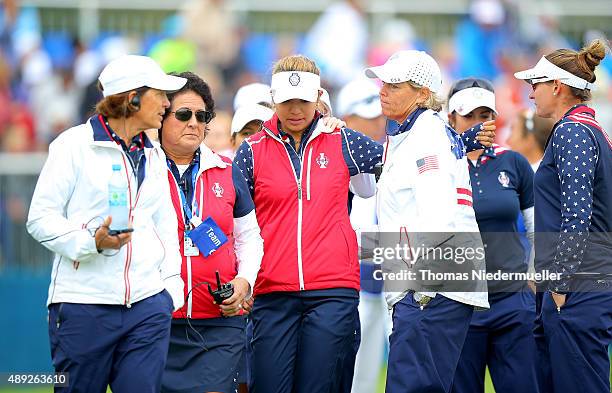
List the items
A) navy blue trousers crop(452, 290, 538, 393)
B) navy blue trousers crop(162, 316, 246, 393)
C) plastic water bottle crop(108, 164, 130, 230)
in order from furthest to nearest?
navy blue trousers crop(452, 290, 538, 393) < navy blue trousers crop(162, 316, 246, 393) < plastic water bottle crop(108, 164, 130, 230)

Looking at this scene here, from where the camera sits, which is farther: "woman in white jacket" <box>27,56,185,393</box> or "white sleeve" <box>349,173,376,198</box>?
"white sleeve" <box>349,173,376,198</box>

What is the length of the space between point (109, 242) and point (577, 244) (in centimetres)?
279

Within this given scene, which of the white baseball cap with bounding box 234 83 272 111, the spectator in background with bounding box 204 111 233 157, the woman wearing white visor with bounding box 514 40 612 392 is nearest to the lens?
the woman wearing white visor with bounding box 514 40 612 392

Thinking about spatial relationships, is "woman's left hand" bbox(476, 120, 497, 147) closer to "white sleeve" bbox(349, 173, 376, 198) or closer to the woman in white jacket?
"white sleeve" bbox(349, 173, 376, 198)

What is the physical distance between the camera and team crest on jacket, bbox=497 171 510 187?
8.53 meters

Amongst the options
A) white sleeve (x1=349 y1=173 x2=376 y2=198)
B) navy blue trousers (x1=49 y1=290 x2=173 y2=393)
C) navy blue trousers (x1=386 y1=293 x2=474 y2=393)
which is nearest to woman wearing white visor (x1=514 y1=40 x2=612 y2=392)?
navy blue trousers (x1=386 y1=293 x2=474 y2=393)

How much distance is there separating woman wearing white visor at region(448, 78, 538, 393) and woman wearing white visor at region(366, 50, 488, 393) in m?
1.26

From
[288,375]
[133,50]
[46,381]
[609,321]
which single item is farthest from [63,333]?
[133,50]

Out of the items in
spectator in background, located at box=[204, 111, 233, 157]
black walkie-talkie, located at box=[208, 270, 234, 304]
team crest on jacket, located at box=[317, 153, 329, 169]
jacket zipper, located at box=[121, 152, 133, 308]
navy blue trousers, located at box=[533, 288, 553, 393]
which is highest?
spectator in background, located at box=[204, 111, 233, 157]

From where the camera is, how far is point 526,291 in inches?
336

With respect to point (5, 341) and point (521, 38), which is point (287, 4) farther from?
point (5, 341)

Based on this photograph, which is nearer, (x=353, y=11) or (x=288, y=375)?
(x=288, y=375)

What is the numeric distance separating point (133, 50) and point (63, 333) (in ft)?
32.6

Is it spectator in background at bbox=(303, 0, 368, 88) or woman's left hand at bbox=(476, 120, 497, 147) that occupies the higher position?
spectator in background at bbox=(303, 0, 368, 88)
